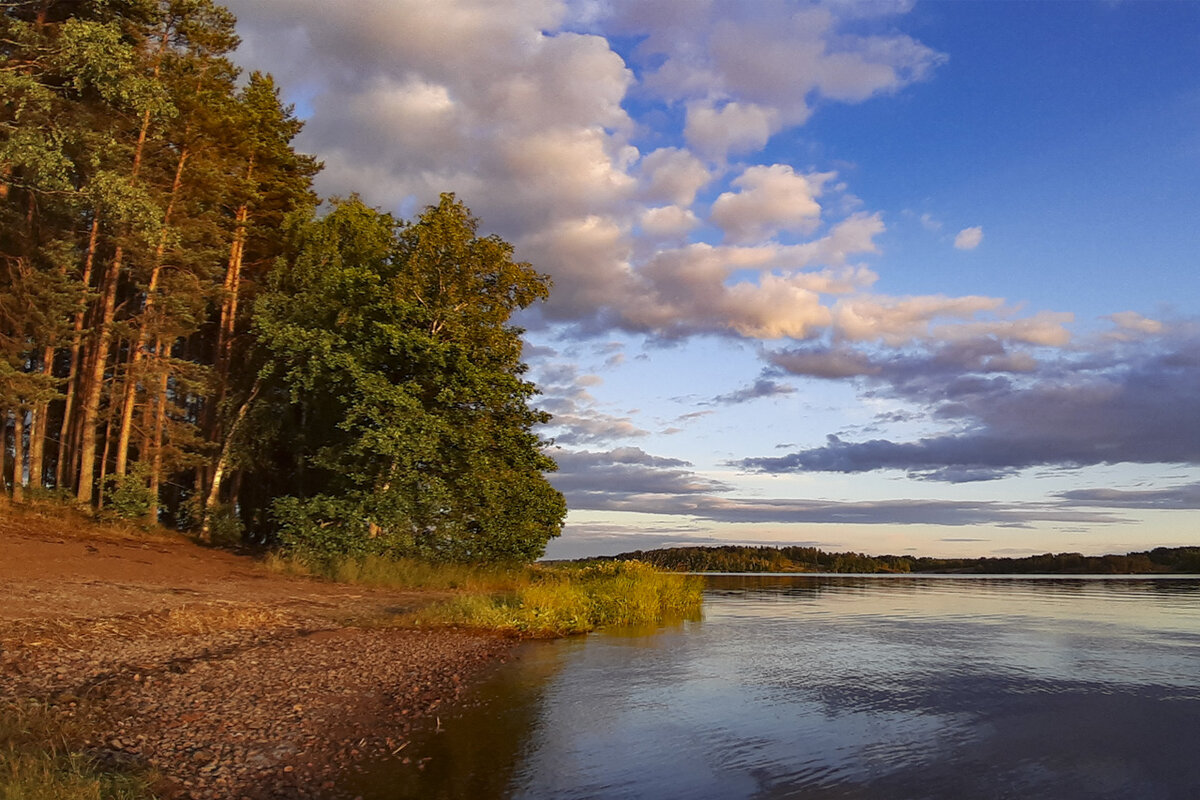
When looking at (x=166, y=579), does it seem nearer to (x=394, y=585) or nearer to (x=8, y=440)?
(x=394, y=585)

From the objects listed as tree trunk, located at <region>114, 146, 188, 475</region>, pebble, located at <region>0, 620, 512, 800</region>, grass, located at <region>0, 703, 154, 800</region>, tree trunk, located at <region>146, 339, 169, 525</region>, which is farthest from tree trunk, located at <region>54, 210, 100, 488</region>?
grass, located at <region>0, 703, 154, 800</region>

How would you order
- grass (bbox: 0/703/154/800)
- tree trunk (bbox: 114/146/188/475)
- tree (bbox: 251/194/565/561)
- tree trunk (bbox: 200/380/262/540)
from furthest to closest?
tree trunk (bbox: 200/380/262/540)
tree trunk (bbox: 114/146/188/475)
tree (bbox: 251/194/565/561)
grass (bbox: 0/703/154/800)

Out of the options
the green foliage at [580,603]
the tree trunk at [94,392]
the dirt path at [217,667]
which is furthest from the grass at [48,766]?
the tree trunk at [94,392]

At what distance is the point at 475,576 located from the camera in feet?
107

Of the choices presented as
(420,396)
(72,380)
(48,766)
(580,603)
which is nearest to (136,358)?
(72,380)

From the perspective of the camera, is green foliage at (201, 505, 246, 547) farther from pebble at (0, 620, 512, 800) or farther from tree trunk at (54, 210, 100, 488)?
pebble at (0, 620, 512, 800)

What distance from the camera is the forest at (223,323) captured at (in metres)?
29.3

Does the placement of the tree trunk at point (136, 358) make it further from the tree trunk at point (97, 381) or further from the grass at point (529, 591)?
the grass at point (529, 591)

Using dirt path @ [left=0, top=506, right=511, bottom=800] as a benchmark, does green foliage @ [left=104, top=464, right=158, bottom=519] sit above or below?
above

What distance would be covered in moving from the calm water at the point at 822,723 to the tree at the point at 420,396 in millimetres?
10520

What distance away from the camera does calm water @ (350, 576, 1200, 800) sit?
9.66 meters

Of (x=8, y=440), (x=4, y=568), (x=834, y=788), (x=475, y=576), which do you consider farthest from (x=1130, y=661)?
(x=8, y=440)

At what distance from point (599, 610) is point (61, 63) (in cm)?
2570

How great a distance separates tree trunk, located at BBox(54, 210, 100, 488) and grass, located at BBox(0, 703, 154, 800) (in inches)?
1035
